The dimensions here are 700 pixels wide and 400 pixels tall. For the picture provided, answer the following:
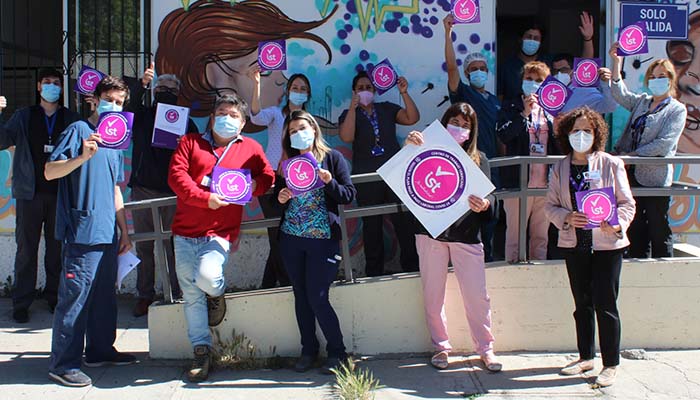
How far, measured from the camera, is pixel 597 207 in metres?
4.50

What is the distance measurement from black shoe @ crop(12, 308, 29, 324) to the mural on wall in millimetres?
2236

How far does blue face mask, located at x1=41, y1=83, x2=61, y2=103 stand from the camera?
6.02 metres

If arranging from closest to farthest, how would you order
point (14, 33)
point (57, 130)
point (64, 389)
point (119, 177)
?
point (64, 389) < point (119, 177) < point (57, 130) < point (14, 33)

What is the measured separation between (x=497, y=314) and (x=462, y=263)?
67 centimetres

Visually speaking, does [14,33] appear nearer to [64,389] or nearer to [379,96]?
[379,96]

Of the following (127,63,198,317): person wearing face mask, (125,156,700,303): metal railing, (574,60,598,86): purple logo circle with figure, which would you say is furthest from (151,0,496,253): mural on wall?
(125,156,700,303): metal railing

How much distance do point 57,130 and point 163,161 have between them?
98 centimetres

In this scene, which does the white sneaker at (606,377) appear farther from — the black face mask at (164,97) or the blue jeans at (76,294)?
the black face mask at (164,97)

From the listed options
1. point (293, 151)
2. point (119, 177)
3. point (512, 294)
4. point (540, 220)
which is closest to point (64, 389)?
point (119, 177)

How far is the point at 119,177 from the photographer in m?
5.08

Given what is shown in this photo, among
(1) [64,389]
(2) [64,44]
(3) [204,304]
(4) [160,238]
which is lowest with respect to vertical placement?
(1) [64,389]

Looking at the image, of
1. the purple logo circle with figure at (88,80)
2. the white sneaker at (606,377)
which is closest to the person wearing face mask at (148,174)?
the purple logo circle with figure at (88,80)

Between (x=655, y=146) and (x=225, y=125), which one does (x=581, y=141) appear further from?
(x=225, y=125)

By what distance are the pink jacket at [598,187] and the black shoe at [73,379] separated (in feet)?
10.8
